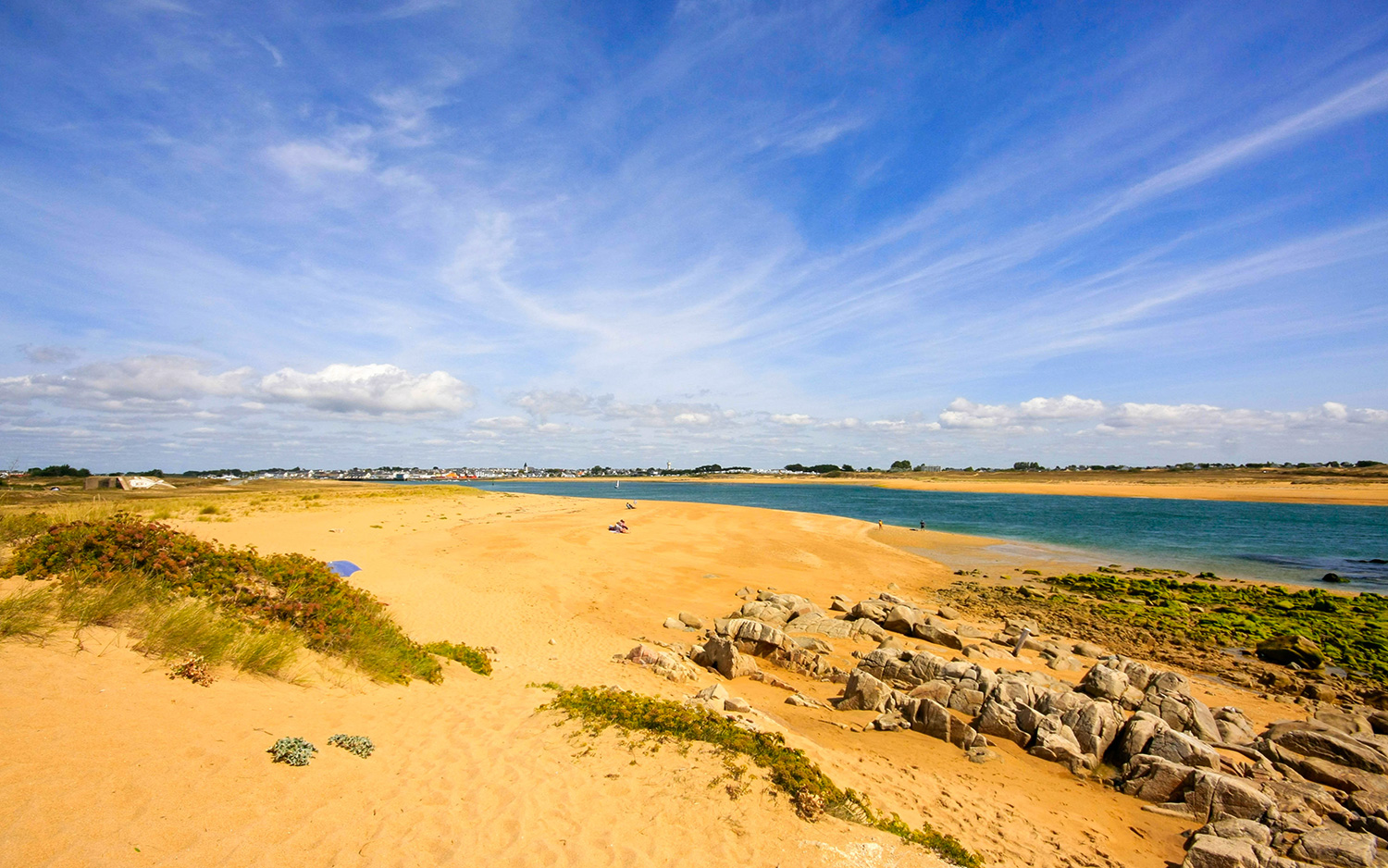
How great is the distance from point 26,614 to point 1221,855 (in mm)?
16857

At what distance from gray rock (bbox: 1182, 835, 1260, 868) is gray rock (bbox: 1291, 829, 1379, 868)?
94 cm

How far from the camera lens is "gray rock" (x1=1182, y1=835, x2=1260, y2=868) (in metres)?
7.59

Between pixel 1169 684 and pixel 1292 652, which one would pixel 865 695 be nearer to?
pixel 1169 684

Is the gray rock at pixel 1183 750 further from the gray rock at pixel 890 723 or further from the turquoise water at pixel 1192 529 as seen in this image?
the turquoise water at pixel 1192 529

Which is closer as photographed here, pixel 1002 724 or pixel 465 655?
pixel 1002 724

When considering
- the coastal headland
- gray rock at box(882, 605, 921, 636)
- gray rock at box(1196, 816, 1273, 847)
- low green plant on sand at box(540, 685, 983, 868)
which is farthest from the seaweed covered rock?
the coastal headland

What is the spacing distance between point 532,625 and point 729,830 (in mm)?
12424

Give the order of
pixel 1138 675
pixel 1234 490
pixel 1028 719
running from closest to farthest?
pixel 1028 719
pixel 1138 675
pixel 1234 490

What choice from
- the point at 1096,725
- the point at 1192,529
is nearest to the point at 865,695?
the point at 1096,725

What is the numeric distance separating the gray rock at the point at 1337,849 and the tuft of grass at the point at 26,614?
59.5 ft

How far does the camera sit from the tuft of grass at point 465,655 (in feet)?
42.3

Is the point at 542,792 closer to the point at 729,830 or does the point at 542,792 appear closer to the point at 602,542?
the point at 729,830

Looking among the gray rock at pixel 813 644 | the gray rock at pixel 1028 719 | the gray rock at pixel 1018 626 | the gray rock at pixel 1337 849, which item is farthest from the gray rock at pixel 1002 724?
the gray rock at pixel 1018 626

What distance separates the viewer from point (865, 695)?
13023mm
